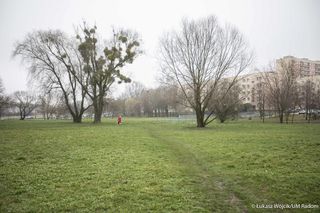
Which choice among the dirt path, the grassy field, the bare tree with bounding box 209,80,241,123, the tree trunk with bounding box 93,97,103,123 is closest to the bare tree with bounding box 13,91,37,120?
the tree trunk with bounding box 93,97,103,123

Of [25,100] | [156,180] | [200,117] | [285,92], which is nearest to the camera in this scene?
[156,180]

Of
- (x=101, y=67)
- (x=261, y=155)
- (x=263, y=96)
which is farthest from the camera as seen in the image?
(x=263, y=96)

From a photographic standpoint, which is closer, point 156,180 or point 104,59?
point 156,180

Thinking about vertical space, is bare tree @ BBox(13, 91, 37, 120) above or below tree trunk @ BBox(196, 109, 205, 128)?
above

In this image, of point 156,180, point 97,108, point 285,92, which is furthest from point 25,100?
point 156,180

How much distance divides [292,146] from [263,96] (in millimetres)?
38561

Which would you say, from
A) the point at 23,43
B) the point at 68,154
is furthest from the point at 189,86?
the point at 23,43

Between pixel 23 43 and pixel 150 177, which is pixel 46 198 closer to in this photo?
pixel 150 177

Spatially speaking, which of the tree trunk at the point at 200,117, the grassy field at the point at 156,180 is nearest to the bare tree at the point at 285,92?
the tree trunk at the point at 200,117

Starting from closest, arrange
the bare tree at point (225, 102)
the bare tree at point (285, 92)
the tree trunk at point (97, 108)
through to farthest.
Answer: the bare tree at point (225, 102) < the bare tree at point (285, 92) < the tree trunk at point (97, 108)

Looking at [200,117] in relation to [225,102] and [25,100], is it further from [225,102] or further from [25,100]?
[25,100]

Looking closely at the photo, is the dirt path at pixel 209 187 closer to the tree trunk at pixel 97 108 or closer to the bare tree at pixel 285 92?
the tree trunk at pixel 97 108

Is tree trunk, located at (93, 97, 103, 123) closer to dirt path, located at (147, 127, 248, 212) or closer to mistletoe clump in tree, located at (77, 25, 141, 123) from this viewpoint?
mistletoe clump in tree, located at (77, 25, 141, 123)

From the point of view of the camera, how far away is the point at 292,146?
12.4m
